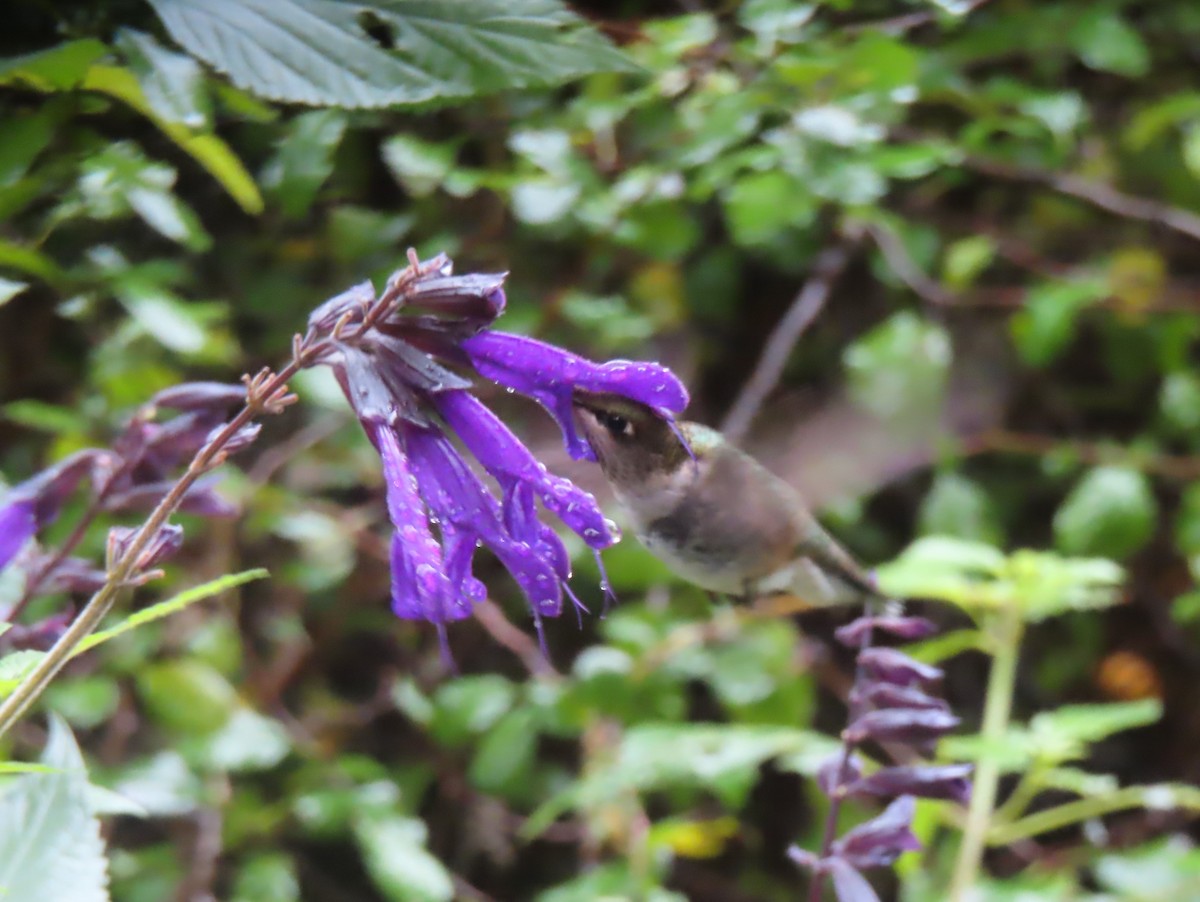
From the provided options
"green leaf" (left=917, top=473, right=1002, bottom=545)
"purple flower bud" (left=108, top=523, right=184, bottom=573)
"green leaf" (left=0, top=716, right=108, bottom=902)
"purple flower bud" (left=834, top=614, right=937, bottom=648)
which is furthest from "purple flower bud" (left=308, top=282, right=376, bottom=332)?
"green leaf" (left=917, top=473, right=1002, bottom=545)

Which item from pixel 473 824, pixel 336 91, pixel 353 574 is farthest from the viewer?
pixel 473 824

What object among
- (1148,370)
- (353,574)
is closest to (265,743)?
(353,574)

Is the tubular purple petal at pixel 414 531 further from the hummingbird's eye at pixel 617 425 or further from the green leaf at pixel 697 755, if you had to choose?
the green leaf at pixel 697 755

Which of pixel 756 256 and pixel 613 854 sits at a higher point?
pixel 756 256

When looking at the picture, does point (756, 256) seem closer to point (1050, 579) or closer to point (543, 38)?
point (1050, 579)

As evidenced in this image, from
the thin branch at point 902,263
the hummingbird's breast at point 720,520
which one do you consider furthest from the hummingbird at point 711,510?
the thin branch at point 902,263

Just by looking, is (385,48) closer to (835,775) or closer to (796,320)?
(835,775)
